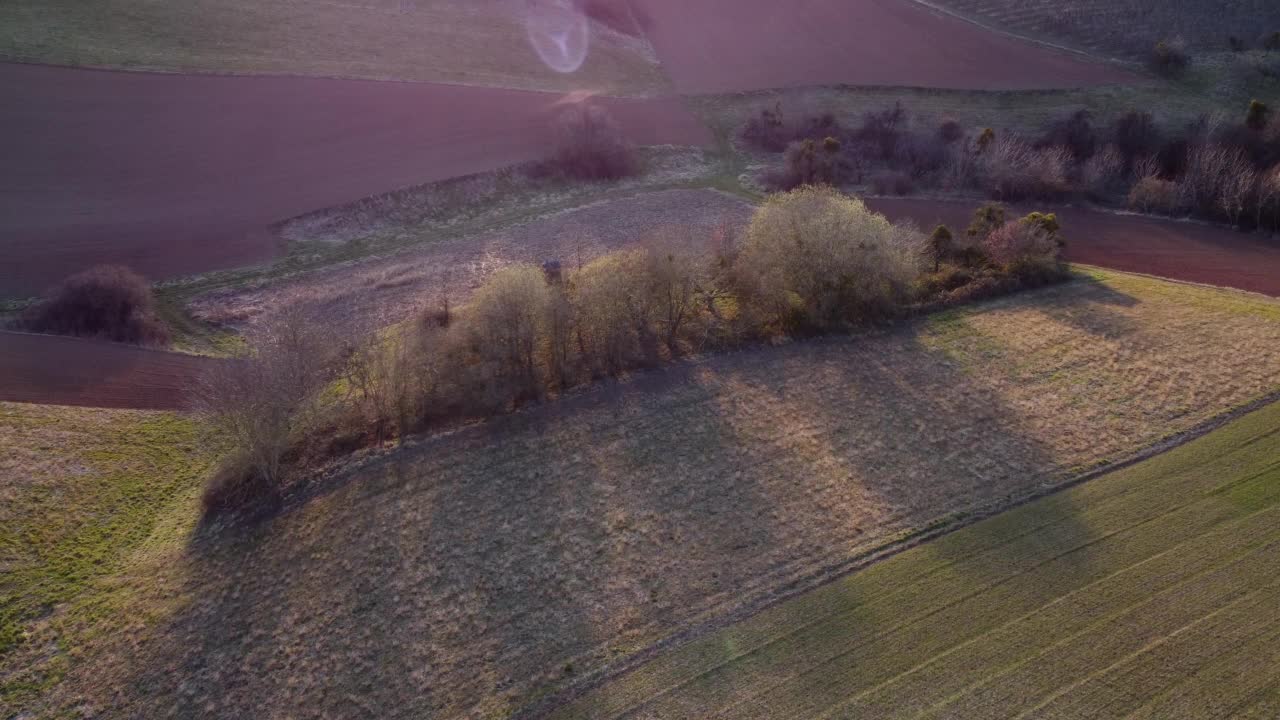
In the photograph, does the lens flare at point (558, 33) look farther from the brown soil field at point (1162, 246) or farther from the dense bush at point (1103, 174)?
the dense bush at point (1103, 174)

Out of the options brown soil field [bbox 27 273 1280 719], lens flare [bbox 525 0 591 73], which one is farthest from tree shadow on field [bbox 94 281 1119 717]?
lens flare [bbox 525 0 591 73]

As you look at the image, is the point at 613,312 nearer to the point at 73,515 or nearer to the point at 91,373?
the point at 73,515

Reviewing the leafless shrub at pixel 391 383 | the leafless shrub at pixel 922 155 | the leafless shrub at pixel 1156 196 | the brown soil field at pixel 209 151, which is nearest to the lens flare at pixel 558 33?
the brown soil field at pixel 209 151

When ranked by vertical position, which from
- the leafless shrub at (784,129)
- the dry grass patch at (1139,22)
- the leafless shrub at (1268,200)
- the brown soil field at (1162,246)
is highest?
the dry grass patch at (1139,22)

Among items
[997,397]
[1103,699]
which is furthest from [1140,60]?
[1103,699]

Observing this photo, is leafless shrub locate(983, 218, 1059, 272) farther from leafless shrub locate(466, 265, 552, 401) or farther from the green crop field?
leafless shrub locate(466, 265, 552, 401)
